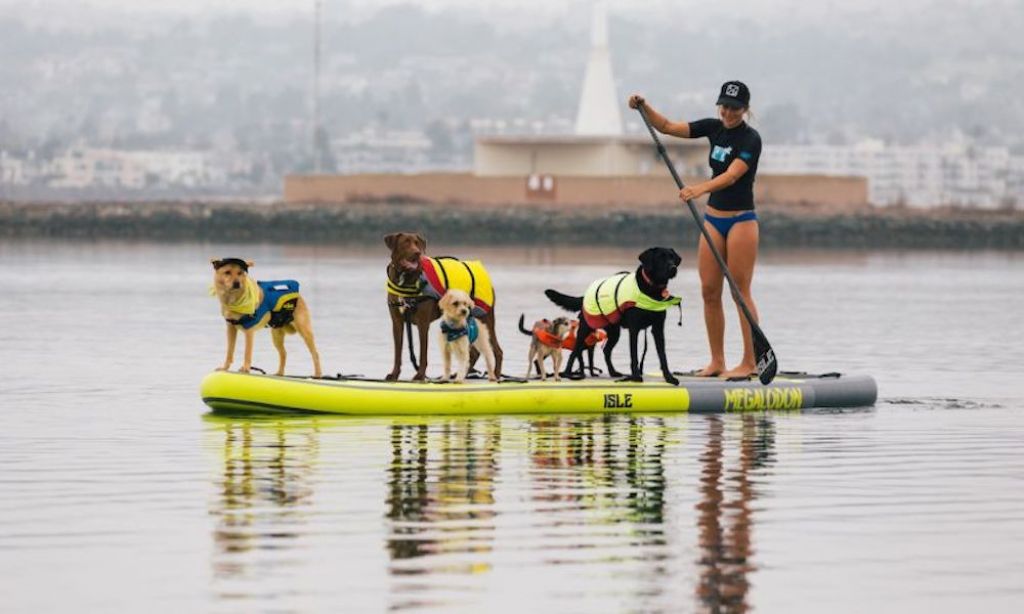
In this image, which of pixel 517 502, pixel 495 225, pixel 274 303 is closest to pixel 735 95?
pixel 274 303

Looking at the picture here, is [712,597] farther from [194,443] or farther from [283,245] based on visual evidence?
[283,245]

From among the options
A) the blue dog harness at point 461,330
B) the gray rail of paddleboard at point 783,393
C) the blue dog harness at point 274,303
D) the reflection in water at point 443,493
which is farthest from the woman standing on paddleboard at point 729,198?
the blue dog harness at point 274,303

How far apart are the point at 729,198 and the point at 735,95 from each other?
0.85m

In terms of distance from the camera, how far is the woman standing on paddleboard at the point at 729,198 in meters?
20.5

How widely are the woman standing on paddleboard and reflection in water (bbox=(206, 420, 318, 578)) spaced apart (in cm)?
389

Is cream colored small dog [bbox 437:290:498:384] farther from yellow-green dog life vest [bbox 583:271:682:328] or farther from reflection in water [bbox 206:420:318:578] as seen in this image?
reflection in water [bbox 206:420:318:578]

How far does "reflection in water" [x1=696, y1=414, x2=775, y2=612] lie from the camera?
12.2 meters

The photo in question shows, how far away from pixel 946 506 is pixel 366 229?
258 ft

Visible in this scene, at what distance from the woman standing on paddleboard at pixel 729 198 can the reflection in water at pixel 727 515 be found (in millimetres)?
1334

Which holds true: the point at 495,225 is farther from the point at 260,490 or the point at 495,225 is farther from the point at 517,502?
the point at 517,502

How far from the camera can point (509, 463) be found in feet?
55.3

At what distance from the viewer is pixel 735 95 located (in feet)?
67.4

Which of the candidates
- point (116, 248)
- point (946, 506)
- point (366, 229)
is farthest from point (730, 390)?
point (366, 229)

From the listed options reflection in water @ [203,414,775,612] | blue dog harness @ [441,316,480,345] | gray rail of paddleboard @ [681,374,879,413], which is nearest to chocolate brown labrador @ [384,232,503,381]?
blue dog harness @ [441,316,480,345]
